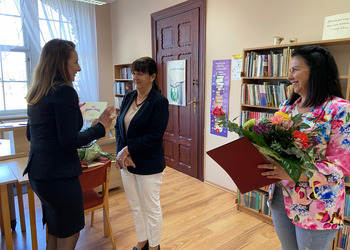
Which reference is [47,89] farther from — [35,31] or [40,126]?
[35,31]

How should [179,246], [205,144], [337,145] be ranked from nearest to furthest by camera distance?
[337,145] < [179,246] < [205,144]

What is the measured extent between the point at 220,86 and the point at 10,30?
12.1ft

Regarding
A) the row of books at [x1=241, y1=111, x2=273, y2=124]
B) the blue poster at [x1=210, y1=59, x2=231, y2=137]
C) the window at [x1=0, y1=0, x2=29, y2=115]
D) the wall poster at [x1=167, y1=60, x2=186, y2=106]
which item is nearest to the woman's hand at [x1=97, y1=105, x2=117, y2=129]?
the row of books at [x1=241, y1=111, x2=273, y2=124]

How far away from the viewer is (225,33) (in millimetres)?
3223

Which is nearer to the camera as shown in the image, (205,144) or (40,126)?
(40,126)

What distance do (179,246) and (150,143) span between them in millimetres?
1073

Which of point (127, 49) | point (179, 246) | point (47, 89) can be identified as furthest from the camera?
point (127, 49)

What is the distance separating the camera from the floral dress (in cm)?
109

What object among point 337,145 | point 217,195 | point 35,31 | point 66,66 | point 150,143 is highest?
point 35,31

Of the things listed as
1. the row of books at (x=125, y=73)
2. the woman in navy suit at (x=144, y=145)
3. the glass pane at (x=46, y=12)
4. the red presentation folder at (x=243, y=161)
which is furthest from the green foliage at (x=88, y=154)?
the glass pane at (x=46, y=12)

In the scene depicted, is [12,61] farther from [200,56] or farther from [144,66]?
[144,66]

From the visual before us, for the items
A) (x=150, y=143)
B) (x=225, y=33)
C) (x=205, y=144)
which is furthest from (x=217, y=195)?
(x=225, y=33)

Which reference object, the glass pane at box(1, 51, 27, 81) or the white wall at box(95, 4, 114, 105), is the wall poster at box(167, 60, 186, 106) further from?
the glass pane at box(1, 51, 27, 81)

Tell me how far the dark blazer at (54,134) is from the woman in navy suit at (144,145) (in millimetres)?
482
